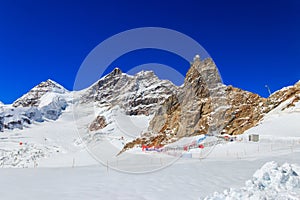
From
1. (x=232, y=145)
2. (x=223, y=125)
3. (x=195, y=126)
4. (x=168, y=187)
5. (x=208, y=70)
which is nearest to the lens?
(x=168, y=187)

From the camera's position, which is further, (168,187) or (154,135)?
(154,135)

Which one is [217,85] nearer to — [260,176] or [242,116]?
[242,116]

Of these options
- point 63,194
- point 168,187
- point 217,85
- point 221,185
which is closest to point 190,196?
point 168,187

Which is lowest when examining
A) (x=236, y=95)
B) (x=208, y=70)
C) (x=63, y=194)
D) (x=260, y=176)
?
(x=63, y=194)

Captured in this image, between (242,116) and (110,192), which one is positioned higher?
(242,116)

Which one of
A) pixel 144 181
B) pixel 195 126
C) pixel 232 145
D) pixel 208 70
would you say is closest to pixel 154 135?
pixel 195 126

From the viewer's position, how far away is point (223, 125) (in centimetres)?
7044

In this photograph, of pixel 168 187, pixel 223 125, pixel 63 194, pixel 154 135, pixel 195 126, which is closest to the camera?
pixel 63 194

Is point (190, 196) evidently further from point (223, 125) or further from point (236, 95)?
point (236, 95)

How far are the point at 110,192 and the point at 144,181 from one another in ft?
8.48

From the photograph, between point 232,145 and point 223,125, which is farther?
point 223,125

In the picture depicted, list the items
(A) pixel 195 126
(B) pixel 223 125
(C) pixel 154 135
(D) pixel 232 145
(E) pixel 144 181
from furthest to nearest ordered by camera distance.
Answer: (C) pixel 154 135, (A) pixel 195 126, (B) pixel 223 125, (D) pixel 232 145, (E) pixel 144 181

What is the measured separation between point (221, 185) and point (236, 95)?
242 feet

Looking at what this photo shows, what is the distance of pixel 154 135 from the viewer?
8488 centimetres
